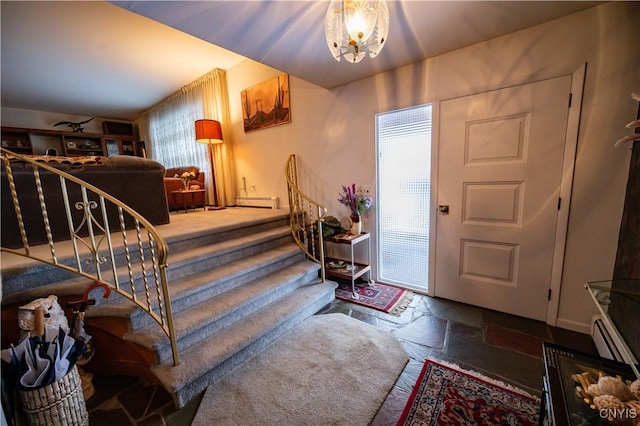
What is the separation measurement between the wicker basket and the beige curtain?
3456 millimetres

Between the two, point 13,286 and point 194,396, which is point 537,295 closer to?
point 194,396

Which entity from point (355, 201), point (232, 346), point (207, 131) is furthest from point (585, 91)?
point (207, 131)

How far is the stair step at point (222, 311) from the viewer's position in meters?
1.46

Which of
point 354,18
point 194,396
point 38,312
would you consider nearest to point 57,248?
point 38,312

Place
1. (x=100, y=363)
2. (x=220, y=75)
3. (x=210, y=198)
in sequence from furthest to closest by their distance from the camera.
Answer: (x=210, y=198), (x=220, y=75), (x=100, y=363)

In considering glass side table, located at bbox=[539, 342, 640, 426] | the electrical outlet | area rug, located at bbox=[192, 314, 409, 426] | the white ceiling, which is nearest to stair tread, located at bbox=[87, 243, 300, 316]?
area rug, located at bbox=[192, 314, 409, 426]

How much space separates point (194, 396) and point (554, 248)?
2797mm

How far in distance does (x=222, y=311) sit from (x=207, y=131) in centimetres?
313

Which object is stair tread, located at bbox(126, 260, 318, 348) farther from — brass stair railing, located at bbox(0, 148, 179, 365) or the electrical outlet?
the electrical outlet

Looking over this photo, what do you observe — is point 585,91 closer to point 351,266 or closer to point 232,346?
point 351,266

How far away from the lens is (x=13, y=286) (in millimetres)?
1398

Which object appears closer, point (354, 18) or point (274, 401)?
point (354, 18)

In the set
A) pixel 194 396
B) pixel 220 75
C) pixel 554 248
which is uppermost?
pixel 220 75

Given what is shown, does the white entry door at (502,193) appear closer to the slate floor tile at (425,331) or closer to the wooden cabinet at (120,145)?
the slate floor tile at (425,331)
